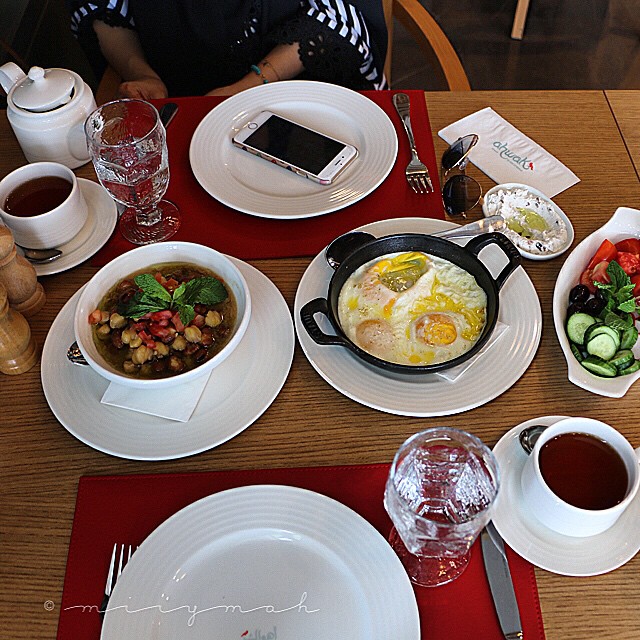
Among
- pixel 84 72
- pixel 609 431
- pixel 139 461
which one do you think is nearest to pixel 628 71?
pixel 84 72

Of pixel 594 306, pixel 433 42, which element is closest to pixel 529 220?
pixel 594 306

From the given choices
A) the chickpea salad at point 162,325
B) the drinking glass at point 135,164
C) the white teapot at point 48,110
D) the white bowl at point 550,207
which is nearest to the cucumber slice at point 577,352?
the white bowl at point 550,207

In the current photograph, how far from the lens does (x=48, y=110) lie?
4.64ft

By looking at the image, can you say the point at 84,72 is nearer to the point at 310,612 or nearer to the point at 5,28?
the point at 5,28

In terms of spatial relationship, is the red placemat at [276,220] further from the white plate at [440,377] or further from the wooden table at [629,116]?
the wooden table at [629,116]

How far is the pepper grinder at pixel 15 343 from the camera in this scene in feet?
3.68

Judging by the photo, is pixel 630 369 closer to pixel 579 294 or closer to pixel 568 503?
pixel 579 294

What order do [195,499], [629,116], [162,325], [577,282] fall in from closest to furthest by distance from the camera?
[195,499], [162,325], [577,282], [629,116]

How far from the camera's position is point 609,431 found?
3.09 feet

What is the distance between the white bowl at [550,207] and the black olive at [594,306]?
154 mm

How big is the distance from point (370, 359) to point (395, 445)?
144mm

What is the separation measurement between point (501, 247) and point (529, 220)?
23 cm

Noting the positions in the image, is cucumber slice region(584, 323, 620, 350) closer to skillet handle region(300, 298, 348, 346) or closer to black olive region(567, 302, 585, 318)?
black olive region(567, 302, 585, 318)

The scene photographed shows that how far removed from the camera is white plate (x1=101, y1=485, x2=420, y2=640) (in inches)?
34.6
